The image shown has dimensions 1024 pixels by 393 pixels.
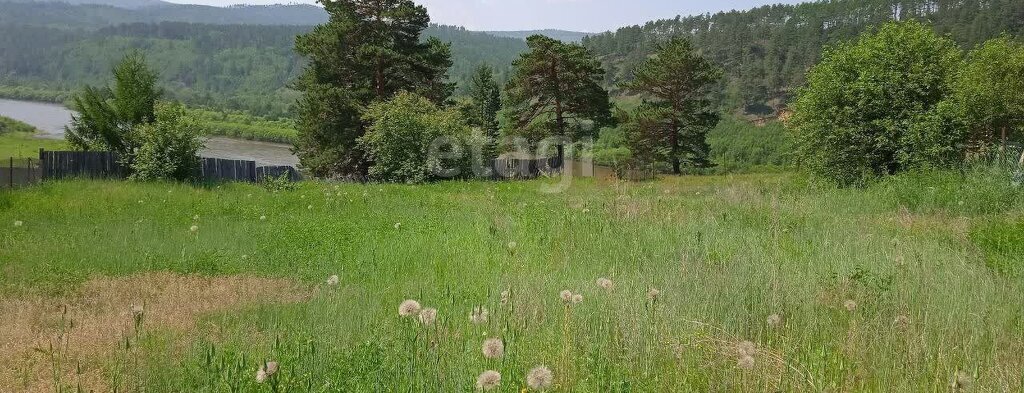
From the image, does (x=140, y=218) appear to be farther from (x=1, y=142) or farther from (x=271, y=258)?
(x=1, y=142)

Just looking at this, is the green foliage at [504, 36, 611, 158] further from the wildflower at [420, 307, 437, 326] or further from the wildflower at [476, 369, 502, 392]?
the wildflower at [476, 369, 502, 392]

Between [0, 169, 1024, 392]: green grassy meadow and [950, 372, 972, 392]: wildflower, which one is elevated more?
[950, 372, 972, 392]: wildflower

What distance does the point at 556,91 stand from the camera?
1280 inches

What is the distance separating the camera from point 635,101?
116812 mm

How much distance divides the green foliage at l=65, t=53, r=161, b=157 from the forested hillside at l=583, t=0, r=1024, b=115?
63.6 metres

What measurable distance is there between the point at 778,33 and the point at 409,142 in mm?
112039

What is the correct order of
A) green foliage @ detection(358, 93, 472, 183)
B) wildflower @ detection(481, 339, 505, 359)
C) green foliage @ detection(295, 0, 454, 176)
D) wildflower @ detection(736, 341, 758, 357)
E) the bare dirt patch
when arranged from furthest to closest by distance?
green foliage @ detection(295, 0, 454, 176) → green foliage @ detection(358, 93, 472, 183) → the bare dirt patch → wildflower @ detection(736, 341, 758, 357) → wildflower @ detection(481, 339, 505, 359)

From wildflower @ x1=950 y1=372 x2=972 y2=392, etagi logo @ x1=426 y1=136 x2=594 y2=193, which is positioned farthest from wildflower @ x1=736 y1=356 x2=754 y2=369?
etagi logo @ x1=426 y1=136 x2=594 y2=193

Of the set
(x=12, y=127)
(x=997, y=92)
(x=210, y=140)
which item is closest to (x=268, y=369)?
(x=997, y=92)

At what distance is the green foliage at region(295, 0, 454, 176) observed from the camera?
2709 cm

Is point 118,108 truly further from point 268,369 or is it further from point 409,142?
point 268,369

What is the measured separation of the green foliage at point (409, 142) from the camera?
23.1m

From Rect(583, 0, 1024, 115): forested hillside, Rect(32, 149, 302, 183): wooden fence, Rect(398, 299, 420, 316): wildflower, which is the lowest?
Rect(398, 299, 420, 316): wildflower

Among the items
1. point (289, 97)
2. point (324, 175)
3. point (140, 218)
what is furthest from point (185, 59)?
point (140, 218)
